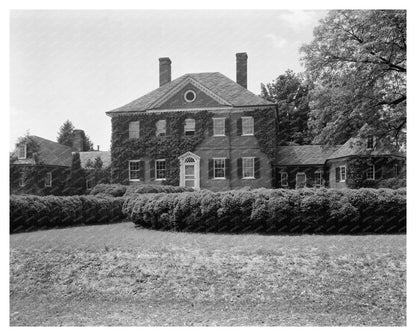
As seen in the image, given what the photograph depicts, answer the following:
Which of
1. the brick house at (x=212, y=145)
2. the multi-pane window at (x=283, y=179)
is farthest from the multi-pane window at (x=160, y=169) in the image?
the multi-pane window at (x=283, y=179)

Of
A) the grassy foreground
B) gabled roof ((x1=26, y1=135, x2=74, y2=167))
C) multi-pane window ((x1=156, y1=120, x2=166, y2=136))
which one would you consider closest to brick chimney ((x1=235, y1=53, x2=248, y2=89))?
multi-pane window ((x1=156, y1=120, x2=166, y2=136))

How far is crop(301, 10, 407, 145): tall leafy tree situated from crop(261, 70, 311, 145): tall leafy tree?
1611 cm

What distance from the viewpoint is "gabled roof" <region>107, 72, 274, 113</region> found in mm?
27516

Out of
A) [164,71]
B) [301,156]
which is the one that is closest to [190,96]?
[164,71]

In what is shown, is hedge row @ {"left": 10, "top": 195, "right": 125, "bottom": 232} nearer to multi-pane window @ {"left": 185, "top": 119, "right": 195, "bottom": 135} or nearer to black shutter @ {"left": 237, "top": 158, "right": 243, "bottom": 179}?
black shutter @ {"left": 237, "top": 158, "right": 243, "bottom": 179}

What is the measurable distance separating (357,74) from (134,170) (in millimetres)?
18041

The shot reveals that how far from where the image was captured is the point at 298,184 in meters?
29.3

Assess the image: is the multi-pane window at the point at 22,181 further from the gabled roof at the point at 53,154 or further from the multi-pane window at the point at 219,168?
the multi-pane window at the point at 219,168

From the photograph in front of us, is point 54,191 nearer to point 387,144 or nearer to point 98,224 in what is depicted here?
point 98,224

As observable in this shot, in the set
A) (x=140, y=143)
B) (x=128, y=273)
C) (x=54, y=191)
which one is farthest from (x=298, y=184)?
(x=128, y=273)

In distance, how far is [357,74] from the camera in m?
15.4

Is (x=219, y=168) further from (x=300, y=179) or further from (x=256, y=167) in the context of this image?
(x=300, y=179)

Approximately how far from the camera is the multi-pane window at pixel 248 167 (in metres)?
27.5

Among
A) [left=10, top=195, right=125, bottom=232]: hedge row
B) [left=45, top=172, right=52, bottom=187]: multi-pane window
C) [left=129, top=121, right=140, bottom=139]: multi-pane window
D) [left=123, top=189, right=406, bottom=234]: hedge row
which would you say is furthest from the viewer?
[left=129, top=121, right=140, bottom=139]: multi-pane window
